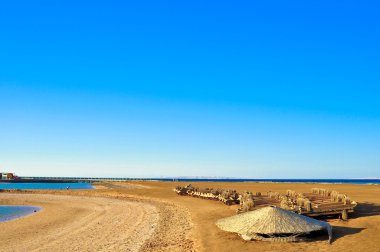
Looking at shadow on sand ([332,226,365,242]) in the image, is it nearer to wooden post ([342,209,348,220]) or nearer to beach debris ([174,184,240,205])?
wooden post ([342,209,348,220])

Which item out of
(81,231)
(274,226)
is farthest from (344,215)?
(81,231)

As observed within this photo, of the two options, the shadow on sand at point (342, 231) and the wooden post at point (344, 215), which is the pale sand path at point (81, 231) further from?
the wooden post at point (344, 215)

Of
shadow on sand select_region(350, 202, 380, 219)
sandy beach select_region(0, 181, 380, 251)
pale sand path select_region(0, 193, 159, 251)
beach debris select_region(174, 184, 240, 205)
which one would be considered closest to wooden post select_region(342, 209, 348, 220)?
sandy beach select_region(0, 181, 380, 251)

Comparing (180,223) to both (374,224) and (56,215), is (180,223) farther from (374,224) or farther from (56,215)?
(56,215)

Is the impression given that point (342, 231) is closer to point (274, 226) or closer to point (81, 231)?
point (274, 226)

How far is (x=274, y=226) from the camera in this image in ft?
59.9

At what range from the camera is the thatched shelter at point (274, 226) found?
1820 centimetres

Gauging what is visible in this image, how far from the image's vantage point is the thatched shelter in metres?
18.2

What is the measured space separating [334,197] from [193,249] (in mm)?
18003

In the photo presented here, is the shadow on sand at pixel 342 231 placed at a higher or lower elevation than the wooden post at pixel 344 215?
lower

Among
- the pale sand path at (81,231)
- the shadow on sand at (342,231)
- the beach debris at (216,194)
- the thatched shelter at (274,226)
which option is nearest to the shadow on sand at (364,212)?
the shadow on sand at (342,231)

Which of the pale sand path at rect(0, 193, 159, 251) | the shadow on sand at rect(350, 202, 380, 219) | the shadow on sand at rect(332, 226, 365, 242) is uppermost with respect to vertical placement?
the shadow on sand at rect(350, 202, 380, 219)

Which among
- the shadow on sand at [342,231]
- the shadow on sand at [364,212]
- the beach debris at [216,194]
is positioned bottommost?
the shadow on sand at [342,231]

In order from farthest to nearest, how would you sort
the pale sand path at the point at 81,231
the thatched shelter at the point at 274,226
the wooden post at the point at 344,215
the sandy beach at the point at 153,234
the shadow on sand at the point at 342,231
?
the wooden post at the point at 344,215
the pale sand path at the point at 81,231
the shadow on sand at the point at 342,231
the sandy beach at the point at 153,234
the thatched shelter at the point at 274,226
